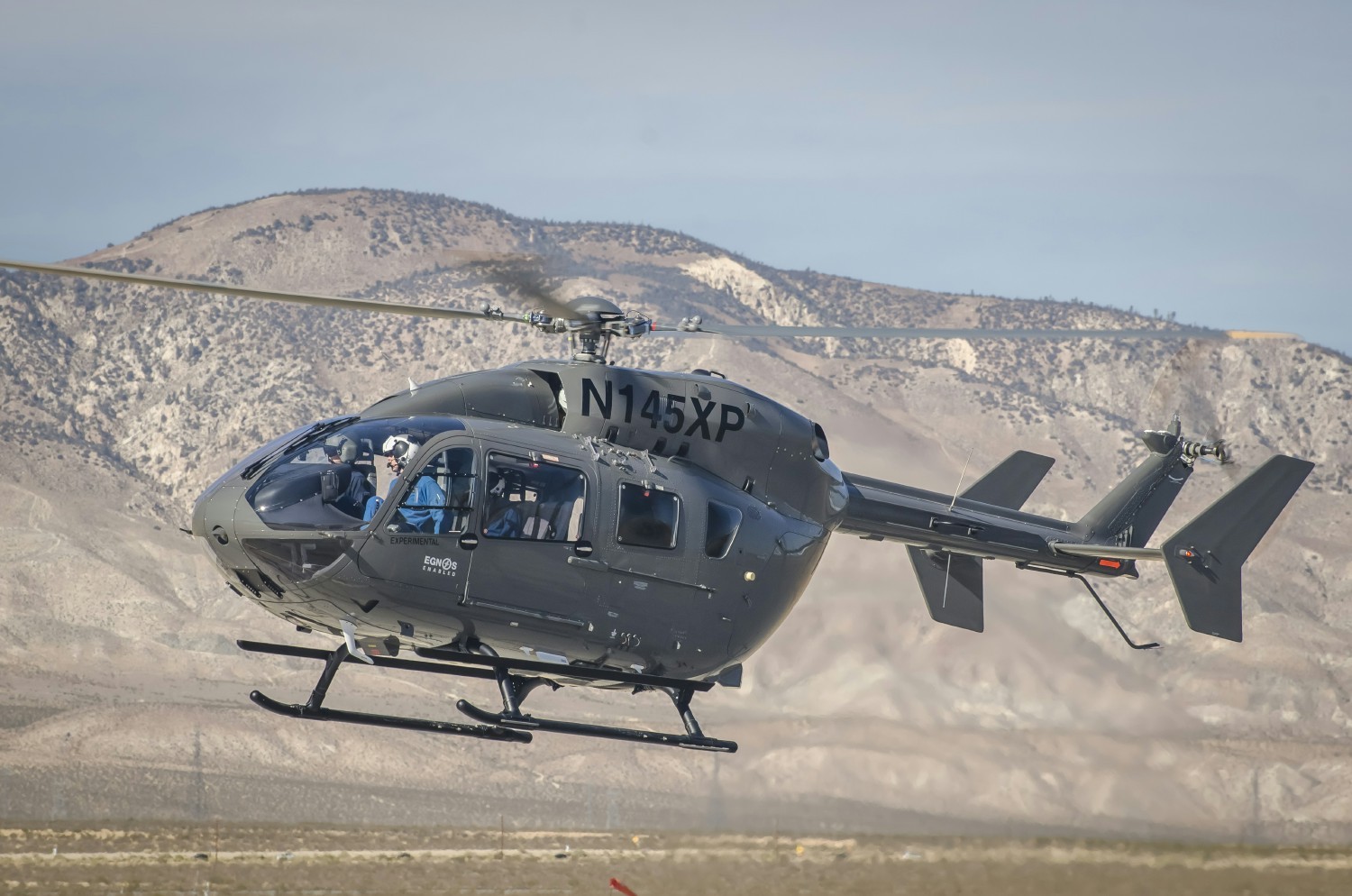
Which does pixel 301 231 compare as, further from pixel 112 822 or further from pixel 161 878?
pixel 161 878

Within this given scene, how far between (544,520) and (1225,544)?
35.7 feet

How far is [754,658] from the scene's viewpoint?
181 feet

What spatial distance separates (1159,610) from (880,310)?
145 ft

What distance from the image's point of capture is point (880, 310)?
10288cm

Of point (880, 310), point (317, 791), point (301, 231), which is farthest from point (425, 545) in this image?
point (880, 310)

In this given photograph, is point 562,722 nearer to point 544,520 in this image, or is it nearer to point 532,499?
point 544,520

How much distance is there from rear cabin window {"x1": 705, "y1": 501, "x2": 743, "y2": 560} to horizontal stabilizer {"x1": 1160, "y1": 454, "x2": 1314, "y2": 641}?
739cm

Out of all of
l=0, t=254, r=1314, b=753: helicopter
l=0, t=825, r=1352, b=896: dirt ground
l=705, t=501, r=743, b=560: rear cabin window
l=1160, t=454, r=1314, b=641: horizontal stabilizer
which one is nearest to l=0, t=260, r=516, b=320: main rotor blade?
l=0, t=254, r=1314, b=753: helicopter

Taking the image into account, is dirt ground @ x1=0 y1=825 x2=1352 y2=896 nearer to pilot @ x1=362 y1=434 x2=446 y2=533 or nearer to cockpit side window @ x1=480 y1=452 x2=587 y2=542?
cockpit side window @ x1=480 y1=452 x2=587 y2=542

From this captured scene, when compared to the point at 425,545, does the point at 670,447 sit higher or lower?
higher

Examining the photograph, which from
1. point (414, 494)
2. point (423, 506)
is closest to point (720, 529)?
point (423, 506)

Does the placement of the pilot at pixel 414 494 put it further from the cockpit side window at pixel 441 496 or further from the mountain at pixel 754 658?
the mountain at pixel 754 658

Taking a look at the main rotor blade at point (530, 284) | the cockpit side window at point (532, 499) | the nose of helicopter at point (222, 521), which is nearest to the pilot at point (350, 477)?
the nose of helicopter at point (222, 521)

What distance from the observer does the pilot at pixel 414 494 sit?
14.2 metres
